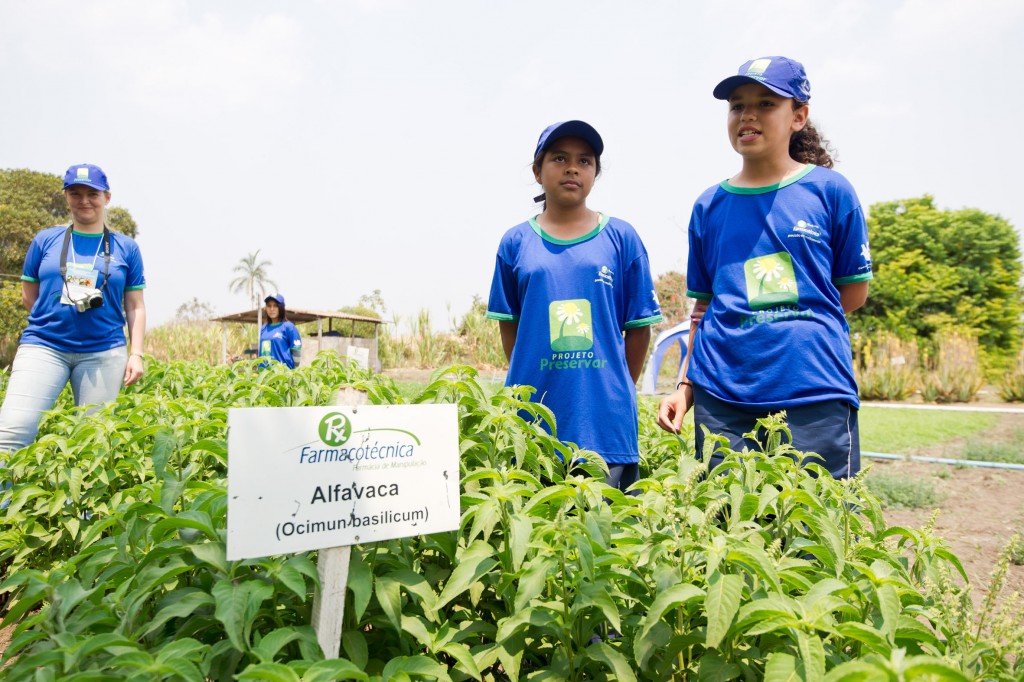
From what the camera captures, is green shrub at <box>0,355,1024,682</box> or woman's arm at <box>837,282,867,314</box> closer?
green shrub at <box>0,355,1024,682</box>

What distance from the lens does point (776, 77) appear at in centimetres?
204

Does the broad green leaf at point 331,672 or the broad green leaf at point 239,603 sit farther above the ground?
the broad green leaf at point 239,603

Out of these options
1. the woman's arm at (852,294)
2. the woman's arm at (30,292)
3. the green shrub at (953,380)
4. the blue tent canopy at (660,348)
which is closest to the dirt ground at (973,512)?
the woman's arm at (852,294)

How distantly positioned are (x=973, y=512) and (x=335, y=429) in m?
4.95

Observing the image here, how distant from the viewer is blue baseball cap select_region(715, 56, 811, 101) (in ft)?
6.68

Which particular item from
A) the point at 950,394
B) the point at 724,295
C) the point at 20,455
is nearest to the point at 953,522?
the point at 724,295

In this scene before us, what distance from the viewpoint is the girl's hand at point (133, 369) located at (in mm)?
3746

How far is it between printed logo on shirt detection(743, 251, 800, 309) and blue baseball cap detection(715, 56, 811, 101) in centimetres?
50

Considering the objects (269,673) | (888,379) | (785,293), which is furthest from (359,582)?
(888,379)

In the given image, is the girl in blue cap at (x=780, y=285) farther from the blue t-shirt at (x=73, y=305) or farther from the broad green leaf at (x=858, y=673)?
the blue t-shirt at (x=73, y=305)

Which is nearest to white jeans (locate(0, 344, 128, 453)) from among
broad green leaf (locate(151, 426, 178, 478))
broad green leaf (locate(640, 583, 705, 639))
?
broad green leaf (locate(151, 426, 178, 478))

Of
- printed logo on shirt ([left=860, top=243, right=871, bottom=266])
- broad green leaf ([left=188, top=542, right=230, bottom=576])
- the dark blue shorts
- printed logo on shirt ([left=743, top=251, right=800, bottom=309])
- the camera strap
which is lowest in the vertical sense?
broad green leaf ([left=188, top=542, right=230, bottom=576])

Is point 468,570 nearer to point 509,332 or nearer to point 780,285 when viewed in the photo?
point 780,285

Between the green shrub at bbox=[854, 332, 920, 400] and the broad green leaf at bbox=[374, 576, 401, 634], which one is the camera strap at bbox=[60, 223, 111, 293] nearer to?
the broad green leaf at bbox=[374, 576, 401, 634]
